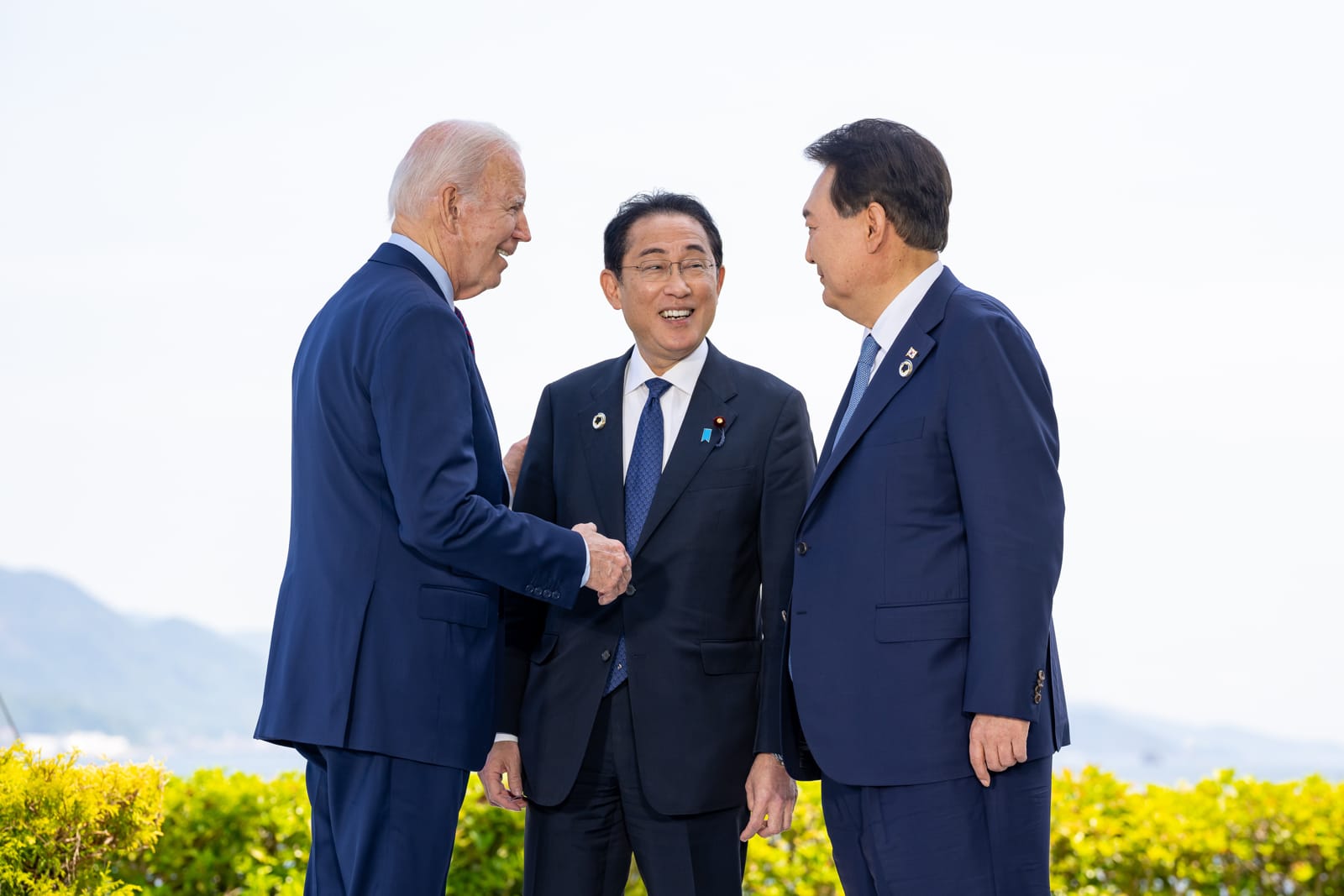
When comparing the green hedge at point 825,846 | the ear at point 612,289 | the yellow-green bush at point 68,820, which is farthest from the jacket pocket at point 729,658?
the green hedge at point 825,846

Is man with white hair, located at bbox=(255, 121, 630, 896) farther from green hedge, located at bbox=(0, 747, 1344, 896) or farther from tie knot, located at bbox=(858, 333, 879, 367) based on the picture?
green hedge, located at bbox=(0, 747, 1344, 896)

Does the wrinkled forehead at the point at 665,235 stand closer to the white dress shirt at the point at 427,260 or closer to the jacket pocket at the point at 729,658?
the white dress shirt at the point at 427,260

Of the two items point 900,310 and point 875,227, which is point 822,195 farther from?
point 900,310

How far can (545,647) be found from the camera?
9.43ft

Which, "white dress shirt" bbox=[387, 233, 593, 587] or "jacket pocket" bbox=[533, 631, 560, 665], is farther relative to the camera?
"jacket pocket" bbox=[533, 631, 560, 665]

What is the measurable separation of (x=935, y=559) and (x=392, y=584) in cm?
102

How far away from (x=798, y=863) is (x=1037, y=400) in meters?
2.78

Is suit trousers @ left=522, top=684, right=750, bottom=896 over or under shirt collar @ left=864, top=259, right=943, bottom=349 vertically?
under

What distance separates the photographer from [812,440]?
297cm

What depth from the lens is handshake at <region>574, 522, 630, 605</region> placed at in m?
2.58

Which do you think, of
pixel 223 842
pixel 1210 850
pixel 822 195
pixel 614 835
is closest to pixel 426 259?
pixel 822 195

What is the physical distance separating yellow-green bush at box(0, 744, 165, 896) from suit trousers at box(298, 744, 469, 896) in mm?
1200

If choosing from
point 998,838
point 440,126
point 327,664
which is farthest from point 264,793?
point 998,838

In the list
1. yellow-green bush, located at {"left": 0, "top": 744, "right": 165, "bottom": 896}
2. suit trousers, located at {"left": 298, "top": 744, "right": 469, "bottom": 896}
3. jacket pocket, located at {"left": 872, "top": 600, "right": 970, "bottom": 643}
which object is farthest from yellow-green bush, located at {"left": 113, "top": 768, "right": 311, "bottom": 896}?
jacket pocket, located at {"left": 872, "top": 600, "right": 970, "bottom": 643}
